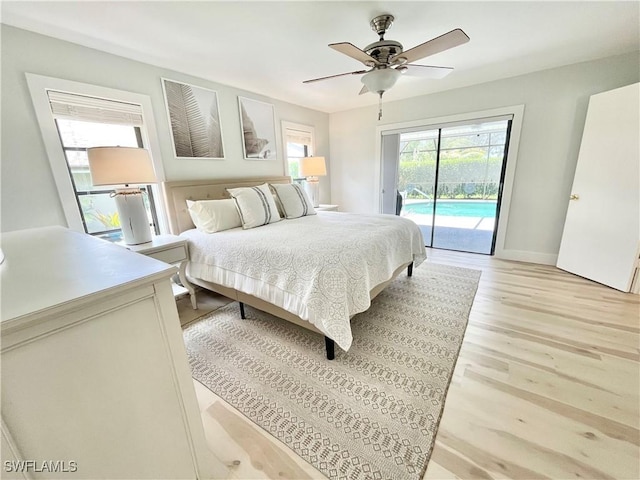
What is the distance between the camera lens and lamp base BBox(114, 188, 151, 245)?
2053mm

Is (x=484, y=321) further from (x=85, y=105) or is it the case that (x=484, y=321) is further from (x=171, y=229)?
(x=85, y=105)

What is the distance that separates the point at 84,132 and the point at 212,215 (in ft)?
3.94

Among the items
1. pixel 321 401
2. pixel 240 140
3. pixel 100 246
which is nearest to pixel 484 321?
pixel 321 401

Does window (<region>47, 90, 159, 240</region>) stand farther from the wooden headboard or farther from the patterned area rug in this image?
the patterned area rug

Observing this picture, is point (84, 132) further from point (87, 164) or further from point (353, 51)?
point (353, 51)

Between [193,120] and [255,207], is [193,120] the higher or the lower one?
the higher one

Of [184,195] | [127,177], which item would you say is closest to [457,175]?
[184,195]

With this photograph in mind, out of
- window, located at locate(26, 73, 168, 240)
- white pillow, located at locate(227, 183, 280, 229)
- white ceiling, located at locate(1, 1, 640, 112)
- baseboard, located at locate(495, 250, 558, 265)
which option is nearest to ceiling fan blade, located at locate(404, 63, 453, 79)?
white ceiling, located at locate(1, 1, 640, 112)

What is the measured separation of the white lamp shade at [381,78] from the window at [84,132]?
6.86ft

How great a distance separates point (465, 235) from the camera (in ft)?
15.5

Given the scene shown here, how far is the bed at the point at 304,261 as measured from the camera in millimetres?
1573

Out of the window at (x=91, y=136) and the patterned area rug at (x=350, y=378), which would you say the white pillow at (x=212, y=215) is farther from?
the patterned area rug at (x=350, y=378)

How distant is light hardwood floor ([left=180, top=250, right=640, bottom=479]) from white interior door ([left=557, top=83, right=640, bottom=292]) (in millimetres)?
600

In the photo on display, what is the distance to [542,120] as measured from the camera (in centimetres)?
308
